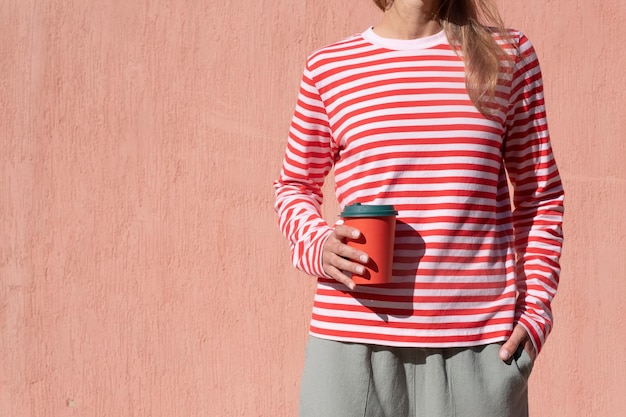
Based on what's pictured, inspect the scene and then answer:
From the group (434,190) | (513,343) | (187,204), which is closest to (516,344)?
(513,343)

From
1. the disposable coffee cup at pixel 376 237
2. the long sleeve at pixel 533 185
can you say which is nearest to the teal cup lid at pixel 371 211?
the disposable coffee cup at pixel 376 237

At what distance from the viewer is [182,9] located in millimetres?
3607

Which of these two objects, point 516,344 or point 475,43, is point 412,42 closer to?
point 475,43

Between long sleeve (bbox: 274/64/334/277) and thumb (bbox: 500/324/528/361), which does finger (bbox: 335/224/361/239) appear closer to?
long sleeve (bbox: 274/64/334/277)

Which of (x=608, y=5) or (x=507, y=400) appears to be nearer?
(x=507, y=400)

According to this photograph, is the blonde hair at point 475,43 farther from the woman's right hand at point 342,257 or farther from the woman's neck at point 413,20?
the woman's right hand at point 342,257

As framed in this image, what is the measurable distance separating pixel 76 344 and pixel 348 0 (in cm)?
182

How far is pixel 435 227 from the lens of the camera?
171 cm

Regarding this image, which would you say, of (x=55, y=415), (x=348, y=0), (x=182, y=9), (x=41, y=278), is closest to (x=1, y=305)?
(x=41, y=278)

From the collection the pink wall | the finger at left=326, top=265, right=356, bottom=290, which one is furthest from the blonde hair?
the pink wall

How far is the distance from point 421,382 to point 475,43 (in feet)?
2.35

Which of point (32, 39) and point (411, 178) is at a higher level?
point (32, 39)

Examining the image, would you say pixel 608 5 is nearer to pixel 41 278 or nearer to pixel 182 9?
pixel 182 9

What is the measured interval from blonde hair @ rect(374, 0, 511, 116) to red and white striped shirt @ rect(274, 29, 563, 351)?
0.9 inches
